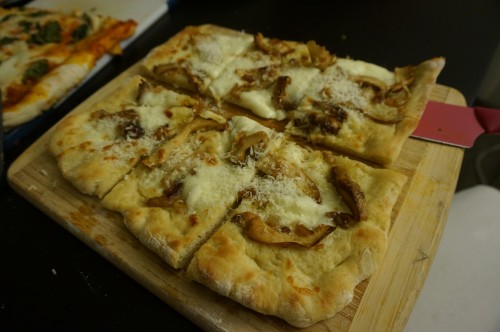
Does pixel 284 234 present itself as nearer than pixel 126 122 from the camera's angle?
Yes

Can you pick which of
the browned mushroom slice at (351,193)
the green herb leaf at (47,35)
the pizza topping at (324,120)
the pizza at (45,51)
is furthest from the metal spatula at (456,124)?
the green herb leaf at (47,35)

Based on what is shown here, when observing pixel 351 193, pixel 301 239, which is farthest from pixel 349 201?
pixel 301 239

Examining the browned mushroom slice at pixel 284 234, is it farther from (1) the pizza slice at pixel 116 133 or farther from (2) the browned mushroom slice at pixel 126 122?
(2) the browned mushroom slice at pixel 126 122

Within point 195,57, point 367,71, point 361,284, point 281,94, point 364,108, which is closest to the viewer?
point 361,284

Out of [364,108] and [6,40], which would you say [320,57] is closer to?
[364,108]

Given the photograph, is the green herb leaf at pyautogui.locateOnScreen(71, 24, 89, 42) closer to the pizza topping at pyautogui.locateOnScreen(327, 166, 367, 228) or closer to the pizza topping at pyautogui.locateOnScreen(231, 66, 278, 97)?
the pizza topping at pyautogui.locateOnScreen(231, 66, 278, 97)

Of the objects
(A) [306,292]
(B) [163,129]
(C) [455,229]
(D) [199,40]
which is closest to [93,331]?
(A) [306,292]
